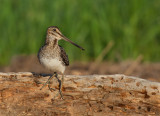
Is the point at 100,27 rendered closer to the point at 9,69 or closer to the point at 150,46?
→ the point at 150,46

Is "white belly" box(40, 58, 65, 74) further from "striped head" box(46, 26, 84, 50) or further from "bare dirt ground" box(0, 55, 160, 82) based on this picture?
"bare dirt ground" box(0, 55, 160, 82)

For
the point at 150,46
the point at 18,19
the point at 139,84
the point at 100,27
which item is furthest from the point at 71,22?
the point at 139,84

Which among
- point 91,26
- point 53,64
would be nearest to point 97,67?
point 91,26

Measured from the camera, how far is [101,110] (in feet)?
18.8

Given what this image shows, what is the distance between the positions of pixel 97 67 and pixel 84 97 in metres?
5.16

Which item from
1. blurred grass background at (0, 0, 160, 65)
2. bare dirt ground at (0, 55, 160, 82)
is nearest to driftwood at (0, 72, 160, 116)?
bare dirt ground at (0, 55, 160, 82)

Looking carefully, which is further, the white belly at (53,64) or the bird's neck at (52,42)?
the bird's neck at (52,42)

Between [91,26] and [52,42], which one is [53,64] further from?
[91,26]

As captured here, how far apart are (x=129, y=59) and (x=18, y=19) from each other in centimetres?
380

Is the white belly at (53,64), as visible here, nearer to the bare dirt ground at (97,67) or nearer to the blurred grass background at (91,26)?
the bare dirt ground at (97,67)

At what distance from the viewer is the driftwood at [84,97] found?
18.7ft

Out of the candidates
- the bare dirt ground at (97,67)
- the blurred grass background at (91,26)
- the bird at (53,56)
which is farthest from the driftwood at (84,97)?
the blurred grass background at (91,26)

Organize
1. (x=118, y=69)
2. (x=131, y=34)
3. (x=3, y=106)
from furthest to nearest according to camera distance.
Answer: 1. (x=131, y=34)
2. (x=118, y=69)
3. (x=3, y=106)

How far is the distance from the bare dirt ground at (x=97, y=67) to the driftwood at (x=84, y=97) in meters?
3.78
